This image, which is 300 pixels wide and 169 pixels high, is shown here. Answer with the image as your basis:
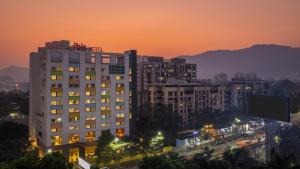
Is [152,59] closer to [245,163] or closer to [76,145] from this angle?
[76,145]

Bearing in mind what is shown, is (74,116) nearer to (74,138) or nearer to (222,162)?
(74,138)

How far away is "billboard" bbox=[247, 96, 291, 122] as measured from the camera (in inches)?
1173

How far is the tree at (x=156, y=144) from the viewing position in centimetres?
3812

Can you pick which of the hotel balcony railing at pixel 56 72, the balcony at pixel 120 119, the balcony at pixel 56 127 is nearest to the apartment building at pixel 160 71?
the balcony at pixel 120 119

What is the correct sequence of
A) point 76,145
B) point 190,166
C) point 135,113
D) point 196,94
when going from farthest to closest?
point 196,94 → point 135,113 → point 76,145 → point 190,166

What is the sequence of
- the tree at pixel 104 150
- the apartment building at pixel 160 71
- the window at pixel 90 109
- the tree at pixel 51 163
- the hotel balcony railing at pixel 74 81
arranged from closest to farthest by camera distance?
→ the tree at pixel 51 163 → the tree at pixel 104 150 → the hotel balcony railing at pixel 74 81 → the window at pixel 90 109 → the apartment building at pixel 160 71

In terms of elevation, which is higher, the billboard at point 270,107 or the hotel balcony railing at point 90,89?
the hotel balcony railing at point 90,89

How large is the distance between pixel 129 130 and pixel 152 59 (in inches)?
1246

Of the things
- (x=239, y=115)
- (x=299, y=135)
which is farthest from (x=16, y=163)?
(x=239, y=115)

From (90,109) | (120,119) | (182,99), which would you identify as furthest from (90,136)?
(182,99)

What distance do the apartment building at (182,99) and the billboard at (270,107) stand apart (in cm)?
2143

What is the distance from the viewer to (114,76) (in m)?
42.8

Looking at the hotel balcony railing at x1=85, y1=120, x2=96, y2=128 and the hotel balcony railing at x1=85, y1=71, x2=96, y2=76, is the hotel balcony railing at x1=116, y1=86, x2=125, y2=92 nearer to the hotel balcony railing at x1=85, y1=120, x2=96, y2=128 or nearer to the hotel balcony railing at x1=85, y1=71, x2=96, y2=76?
the hotel balcony railing at x1=85, y1=71, x2=96, y2=76

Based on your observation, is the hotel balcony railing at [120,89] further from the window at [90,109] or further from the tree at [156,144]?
the tree at [156,144]
